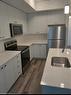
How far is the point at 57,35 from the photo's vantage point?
397cm

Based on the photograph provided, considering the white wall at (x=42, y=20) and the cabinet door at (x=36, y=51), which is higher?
the white wall at (x=42, y=20)

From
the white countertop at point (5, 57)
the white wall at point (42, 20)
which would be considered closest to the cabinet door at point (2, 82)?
the white countertop at point (5, 57)

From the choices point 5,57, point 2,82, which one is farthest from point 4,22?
point 2,82

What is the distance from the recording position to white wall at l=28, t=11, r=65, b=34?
4359 mm

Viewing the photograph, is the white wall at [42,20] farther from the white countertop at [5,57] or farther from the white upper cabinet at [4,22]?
the white countertop at [5,57]

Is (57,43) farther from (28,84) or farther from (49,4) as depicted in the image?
(28,84)

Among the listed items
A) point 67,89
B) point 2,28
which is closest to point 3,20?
point 2,28

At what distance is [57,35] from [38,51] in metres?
1.21

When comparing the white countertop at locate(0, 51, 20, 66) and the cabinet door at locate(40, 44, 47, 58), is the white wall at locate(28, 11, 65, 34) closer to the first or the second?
the cabinet door at locate(40, 44, 47, 58)

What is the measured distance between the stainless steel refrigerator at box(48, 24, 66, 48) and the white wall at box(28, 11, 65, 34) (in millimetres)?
604

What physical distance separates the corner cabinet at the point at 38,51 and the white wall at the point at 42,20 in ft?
2.49

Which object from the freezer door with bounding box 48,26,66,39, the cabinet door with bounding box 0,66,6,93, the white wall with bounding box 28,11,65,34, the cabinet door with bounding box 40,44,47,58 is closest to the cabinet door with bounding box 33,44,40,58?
the cabinet door with bounding box 40,44,47,58

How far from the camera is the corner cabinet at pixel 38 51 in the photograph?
4.40 meters

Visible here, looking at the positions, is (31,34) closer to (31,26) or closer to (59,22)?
(31,26)
